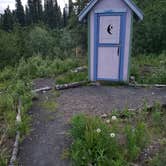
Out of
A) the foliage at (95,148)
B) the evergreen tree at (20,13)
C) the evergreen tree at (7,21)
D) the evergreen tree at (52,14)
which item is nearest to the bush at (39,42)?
the evergreen tree at (7,21)

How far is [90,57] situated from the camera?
6.66 meters

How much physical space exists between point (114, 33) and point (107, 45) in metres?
0.38

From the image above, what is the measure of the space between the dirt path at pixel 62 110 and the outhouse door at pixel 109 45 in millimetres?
544

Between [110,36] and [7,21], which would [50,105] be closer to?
[110,36]

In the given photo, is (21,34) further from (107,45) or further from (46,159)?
(46,159)

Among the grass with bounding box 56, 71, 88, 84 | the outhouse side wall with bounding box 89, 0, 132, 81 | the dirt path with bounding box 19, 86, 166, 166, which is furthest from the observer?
the grass with bounding box 56, 71, 88, 84

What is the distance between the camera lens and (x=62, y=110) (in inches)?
195

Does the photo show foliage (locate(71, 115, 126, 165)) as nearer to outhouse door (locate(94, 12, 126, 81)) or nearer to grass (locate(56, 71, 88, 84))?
outhouse door (locate(94, 12, 126, 81))

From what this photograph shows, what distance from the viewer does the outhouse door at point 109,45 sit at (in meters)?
6.20

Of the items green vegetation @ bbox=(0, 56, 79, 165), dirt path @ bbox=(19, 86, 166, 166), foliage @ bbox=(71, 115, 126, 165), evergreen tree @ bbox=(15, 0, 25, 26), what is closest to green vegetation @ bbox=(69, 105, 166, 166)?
foliage @ bbox=(71, 115, 126, 165)

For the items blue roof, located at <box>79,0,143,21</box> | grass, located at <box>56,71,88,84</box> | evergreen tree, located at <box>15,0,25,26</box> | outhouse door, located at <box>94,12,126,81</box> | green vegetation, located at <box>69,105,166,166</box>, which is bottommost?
green vegetation, located at <box>69,105,166,166</box>

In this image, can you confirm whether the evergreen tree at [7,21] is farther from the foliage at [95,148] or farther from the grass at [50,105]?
the foliage at [95,148]

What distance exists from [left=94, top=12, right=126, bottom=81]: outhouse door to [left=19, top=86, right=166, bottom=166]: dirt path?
54cm

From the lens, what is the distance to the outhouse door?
6.20 m
